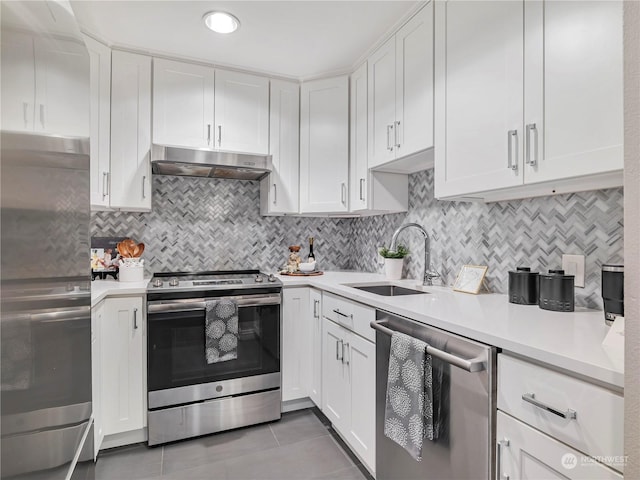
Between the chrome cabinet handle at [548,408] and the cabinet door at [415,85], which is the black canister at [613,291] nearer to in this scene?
the chrome cabinet handle at [548,408]

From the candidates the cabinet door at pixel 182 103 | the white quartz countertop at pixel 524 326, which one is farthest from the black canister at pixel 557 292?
the cabinet door at pixel 182 103

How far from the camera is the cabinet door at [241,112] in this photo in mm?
2541

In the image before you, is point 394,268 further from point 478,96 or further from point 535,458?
point 535,458

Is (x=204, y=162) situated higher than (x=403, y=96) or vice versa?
(x=403, y=96)

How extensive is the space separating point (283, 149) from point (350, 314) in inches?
58.9

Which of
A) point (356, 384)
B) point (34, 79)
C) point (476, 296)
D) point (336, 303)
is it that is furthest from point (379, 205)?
point (34, 79)

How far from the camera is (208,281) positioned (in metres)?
2.36

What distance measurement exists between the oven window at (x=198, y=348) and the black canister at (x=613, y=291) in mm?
1760

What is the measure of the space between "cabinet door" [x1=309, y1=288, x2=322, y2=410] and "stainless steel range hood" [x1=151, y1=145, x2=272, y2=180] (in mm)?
994

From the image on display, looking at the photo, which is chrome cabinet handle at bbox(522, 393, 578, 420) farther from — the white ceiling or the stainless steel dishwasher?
the white ceiling

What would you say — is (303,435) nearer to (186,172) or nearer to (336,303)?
(336,303)

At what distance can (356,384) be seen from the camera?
182 cm

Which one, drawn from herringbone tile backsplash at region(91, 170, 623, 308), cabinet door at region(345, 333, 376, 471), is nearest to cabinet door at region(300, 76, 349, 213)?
herringbone tile backsplash at region(91, 170, 623, 308)

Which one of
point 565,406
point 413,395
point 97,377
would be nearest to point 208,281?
point 97,377
